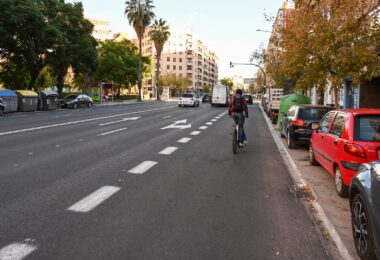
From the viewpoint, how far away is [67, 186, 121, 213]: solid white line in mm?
5355

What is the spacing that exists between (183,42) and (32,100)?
125 metres

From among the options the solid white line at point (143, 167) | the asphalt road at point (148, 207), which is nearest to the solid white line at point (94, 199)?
the asphalt road at point (148, 207)

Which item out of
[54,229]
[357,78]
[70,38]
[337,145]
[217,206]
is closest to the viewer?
[54,229]

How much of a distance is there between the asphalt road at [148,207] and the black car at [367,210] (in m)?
0.41

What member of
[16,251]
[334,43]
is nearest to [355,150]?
[16,251]

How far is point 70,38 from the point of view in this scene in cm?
4353

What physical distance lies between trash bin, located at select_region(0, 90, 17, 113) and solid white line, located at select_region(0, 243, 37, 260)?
28612mm

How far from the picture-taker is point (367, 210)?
12.3ft

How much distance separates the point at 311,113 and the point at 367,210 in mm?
8444

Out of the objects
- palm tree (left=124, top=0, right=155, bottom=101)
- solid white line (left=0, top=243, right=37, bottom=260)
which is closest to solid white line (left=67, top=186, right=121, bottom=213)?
solid white line (left=0, top=243, right=37, bottom=260)

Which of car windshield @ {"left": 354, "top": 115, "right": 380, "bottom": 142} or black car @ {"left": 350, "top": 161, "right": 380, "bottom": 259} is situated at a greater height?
car windshield @ {"left": 354, "top": 115, "right": 380, "bottom": 142}

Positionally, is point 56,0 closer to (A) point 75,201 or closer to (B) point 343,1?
(B) point 343,1

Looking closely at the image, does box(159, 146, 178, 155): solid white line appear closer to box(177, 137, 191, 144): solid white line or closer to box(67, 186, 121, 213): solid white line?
box(177, 137, 191, 144): solid white line

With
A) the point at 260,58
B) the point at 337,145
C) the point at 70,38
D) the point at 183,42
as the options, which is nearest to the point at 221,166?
the point at 337,145
